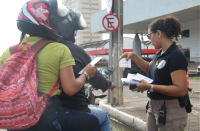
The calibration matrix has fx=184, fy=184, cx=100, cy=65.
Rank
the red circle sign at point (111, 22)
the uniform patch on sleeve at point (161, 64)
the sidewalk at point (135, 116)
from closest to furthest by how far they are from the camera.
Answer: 1. the uniform patch on sleeve at point (161, 64)
2. the sidewalk at point (135, 116)
3. the red circle sign at point (111, 22)

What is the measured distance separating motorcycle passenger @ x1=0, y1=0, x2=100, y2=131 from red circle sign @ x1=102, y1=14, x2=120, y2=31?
154 inches

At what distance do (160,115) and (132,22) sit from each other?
20069 millimetres

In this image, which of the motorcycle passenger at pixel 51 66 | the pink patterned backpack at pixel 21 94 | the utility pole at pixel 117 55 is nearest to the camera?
the pink patterned backpack at pixel 21 94

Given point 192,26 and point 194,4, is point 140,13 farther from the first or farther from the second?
point 192,26

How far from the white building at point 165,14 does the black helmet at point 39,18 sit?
657 inches

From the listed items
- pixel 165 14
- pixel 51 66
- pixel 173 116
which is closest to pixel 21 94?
pixel 51 66

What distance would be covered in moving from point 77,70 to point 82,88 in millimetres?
183

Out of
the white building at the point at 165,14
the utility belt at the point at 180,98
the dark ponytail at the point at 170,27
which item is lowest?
the utility belt at the point at 180,98

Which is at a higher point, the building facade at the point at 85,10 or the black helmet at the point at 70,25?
the building facade at the point at 85,10

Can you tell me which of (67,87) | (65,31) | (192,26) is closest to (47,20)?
(65,31)

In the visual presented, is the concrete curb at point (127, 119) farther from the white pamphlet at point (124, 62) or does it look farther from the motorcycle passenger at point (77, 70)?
the motorcycle passenger at point (77, 70)

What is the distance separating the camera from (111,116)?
5316 millimetres

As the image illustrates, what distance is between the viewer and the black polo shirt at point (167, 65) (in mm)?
1962

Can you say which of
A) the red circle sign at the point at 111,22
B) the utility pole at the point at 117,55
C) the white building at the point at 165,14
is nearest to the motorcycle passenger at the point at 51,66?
the red circle sign at the point at 111,22
